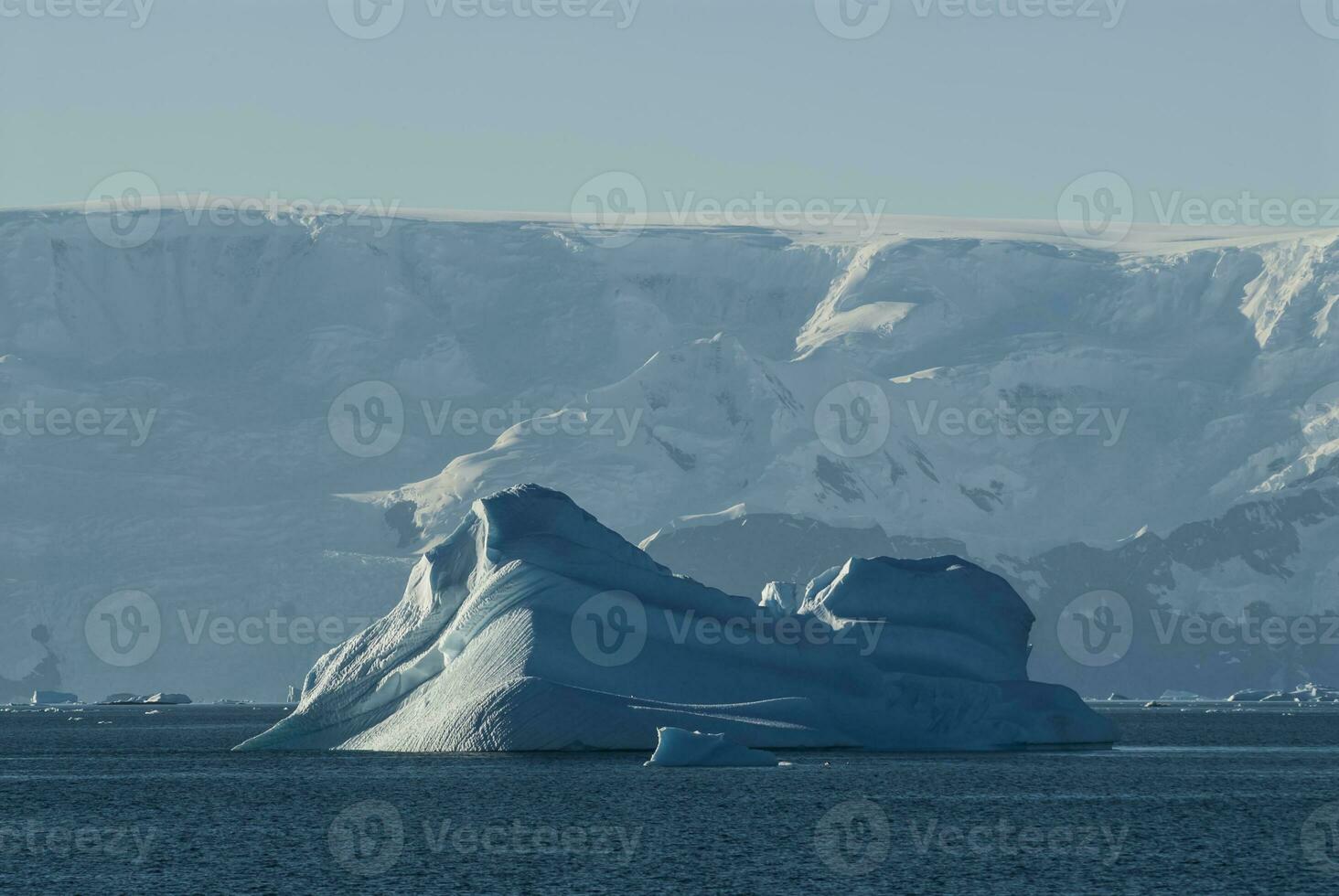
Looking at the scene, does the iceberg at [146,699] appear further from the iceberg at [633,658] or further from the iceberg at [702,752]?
the iceberg at [702,752]

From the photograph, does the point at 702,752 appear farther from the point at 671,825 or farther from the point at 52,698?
the point at 52,698

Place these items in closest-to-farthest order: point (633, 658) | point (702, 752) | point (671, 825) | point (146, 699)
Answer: point (671, 825)
point (702, 752)
point (633, 658)
point (146, 699)

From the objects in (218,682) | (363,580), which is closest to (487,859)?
(218,682)

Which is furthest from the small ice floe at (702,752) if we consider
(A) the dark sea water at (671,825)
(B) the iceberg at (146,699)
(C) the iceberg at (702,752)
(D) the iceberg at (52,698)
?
(D) the iceberg at (52,698)

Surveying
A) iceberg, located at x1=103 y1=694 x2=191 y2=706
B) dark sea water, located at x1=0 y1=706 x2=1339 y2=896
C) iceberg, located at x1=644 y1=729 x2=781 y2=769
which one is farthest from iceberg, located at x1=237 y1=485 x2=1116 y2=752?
iceberg, located at x1=103 y1=694 x2=191 y2=706

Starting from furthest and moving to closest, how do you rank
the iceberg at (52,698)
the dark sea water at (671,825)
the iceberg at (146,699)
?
the iceberg at (52,698)
the iceberg at (146,699)
the dark sea water at (671,825)

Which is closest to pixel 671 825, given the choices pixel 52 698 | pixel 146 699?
pixel 146 699
